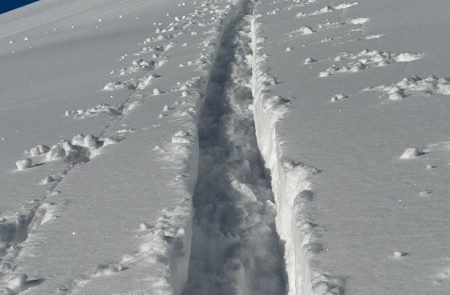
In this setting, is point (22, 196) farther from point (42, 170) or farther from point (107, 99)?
point (107, 99)

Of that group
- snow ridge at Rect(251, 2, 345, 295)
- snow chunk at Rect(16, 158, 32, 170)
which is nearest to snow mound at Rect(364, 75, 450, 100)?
snow ridge at Rect(251, 2, 345, 295)

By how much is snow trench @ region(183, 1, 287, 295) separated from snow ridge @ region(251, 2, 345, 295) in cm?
8

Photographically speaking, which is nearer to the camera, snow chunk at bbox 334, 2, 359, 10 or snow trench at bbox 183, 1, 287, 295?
snow trench at bbox 183, 1, 287, 295

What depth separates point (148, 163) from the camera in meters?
4.46

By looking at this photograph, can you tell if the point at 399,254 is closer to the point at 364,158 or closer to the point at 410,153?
the point at 410,153

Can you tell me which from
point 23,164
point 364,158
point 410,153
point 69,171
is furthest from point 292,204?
point 23,164

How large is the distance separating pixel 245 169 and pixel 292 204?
127cm

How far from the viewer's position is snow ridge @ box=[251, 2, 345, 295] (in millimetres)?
2789

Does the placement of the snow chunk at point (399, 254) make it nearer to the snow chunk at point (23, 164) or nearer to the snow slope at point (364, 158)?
the snow slope at point (364, 158)

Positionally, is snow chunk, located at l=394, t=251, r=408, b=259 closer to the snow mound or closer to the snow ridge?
the snow ridge

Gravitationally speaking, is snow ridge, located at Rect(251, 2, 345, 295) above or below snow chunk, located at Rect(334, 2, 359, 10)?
above

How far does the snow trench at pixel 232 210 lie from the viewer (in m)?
3.50

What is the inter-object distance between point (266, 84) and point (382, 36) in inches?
61.1

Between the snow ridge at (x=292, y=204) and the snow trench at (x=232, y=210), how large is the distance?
0.08 metres
